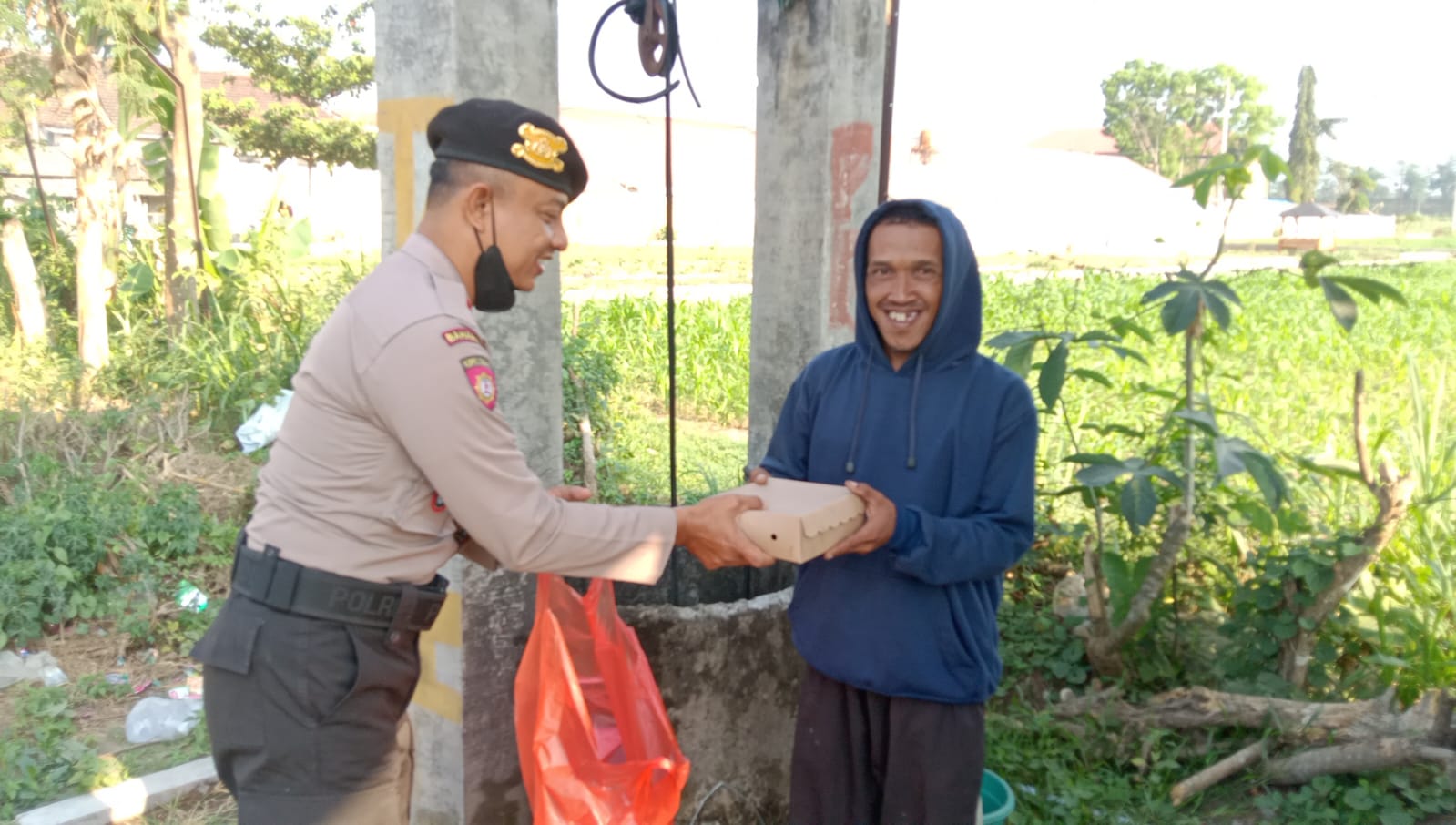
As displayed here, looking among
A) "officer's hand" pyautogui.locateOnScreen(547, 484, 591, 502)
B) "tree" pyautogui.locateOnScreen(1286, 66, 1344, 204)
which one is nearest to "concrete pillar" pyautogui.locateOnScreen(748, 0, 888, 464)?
"officer's hand" pyautogui.locateOnScreen(547, 484, 591, 502)

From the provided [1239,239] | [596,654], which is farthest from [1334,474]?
[1239,239]

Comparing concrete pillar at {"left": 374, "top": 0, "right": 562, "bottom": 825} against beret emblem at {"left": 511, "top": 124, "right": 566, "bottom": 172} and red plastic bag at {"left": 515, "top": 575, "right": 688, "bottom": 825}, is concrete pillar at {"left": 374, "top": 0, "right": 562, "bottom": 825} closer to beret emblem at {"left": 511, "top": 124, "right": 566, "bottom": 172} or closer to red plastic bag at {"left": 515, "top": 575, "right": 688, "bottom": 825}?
red plastic bag at {"left": 515, "top": 575, "right": 688, "bottom": 825}

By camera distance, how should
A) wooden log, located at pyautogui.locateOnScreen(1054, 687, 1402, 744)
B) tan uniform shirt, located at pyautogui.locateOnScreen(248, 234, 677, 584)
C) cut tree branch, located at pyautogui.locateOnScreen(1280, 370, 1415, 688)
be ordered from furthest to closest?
cut tree branch, located at pyautogui.locateOnScreen(1280, 370, 1415, 688) → wooden log, located at pyautogui.locateOnScreen(1054, 687, 1402, 744) → tan uniform shirt, located at pyautogui.locateOnScreen(248, 234, 677, 584)

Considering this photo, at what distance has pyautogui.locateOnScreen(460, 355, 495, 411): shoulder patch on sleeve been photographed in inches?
68.7

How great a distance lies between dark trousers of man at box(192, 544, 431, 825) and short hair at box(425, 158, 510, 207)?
79cm

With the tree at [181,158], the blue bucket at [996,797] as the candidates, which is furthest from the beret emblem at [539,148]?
the tree at [181,158]

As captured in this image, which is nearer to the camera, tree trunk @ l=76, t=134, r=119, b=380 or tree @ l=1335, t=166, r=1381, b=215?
tree trunk @ l=76, t=134, r=119, b=380

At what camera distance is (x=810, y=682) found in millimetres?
2412

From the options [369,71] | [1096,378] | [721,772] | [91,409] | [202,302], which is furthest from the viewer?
[369,71]

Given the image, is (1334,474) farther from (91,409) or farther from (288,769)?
(91,409)

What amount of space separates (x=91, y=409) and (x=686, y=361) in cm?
507

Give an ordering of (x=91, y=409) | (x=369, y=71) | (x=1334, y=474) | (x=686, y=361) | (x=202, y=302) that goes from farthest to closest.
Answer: (x=369, y=71) → (x=686, y=361) → (x=202, y=302) → (x=91, y=409) → (x=1334, y=474)

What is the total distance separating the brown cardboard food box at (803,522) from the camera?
1962 millimetres

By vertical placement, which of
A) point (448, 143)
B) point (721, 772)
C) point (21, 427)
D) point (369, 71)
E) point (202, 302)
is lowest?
point (721, 772)
